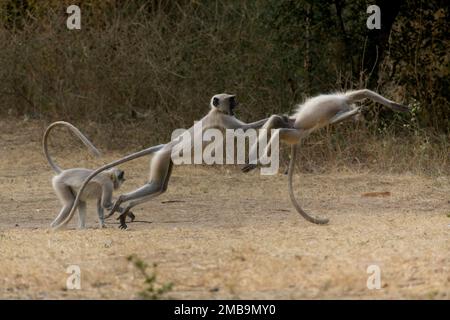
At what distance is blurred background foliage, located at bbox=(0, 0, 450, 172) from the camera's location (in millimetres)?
12438

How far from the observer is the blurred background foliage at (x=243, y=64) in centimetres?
1244

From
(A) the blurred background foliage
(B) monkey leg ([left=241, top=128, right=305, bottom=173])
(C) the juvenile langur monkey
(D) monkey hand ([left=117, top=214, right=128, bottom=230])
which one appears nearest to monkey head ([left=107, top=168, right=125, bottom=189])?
(D) monkey hand ([left=117, top=214, right=128, bottom=230])

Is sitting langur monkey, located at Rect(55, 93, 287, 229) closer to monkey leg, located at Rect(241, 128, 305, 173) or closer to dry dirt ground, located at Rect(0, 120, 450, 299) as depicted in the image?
dry dirt ground, located at Rect(0, 120, 450, 299)

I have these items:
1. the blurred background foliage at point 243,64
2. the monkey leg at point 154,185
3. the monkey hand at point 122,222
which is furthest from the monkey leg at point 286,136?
the blurred background foliage at point 243,64

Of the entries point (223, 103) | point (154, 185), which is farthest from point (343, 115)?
point (154, 185)

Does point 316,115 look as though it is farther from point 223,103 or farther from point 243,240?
point 243,240

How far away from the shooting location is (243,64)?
42.2ft

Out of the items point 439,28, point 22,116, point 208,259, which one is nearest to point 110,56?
point 22,116

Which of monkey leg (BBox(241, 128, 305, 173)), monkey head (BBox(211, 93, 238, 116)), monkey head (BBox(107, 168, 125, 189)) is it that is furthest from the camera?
monkey head (BBox(107, 168, 125, 189))

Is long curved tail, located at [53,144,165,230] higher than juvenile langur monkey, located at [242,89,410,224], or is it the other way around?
juvenile langur monkey, located at [242,89,410,224]

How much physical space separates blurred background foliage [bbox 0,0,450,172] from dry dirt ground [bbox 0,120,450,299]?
1462 millimetres

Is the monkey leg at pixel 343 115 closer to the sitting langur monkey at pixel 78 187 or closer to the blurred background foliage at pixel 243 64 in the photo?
the sitting langur monkey at pixel 78 187

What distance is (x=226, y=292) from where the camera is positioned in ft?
17.7

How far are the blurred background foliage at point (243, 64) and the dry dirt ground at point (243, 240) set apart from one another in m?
1.46
